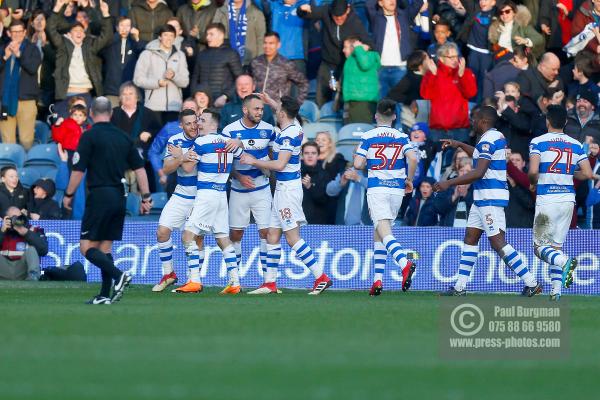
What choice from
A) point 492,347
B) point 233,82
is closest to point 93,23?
point 233,82

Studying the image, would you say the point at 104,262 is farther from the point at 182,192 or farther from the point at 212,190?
the point at 182,192

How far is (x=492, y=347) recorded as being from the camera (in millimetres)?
10781

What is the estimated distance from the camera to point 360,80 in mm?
23203

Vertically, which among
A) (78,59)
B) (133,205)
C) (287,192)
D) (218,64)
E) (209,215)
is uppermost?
(78,59)

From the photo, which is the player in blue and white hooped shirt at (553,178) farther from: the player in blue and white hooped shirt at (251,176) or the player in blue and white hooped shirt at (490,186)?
the player in blue and white hooped shirt at (251,176)

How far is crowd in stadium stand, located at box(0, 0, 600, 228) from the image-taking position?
21.3 m

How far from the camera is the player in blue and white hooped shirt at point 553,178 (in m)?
16.8

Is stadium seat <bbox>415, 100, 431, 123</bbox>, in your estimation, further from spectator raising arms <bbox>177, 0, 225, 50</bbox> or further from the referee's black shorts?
the referee's black shorts

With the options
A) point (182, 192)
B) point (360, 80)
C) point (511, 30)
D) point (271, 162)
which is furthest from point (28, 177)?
point (511, 30)

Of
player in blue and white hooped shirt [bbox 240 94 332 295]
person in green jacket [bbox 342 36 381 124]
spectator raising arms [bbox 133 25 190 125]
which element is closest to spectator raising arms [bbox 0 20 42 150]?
spectator raising arms [bbox 133 25 190 125]

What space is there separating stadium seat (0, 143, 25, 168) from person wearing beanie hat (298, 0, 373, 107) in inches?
208

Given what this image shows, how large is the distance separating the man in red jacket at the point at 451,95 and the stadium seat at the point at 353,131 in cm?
126

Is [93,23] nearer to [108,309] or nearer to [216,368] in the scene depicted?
[108,309]

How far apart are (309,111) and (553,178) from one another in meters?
7.90
